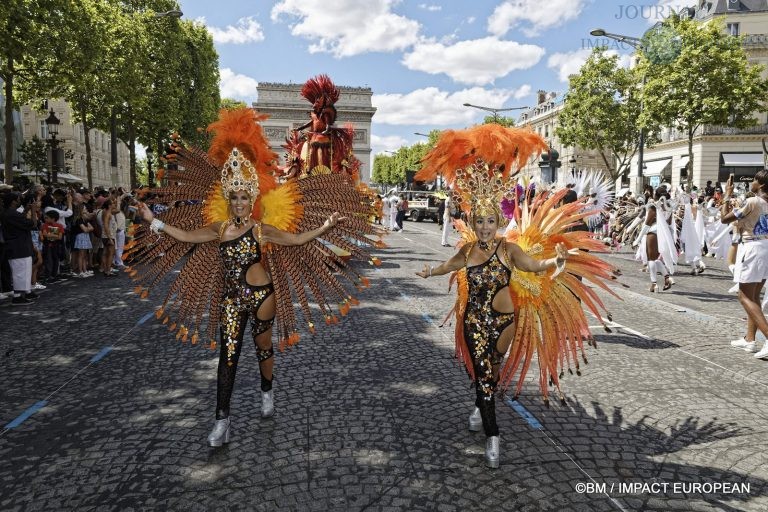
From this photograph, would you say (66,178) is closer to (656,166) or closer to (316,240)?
(316,240)

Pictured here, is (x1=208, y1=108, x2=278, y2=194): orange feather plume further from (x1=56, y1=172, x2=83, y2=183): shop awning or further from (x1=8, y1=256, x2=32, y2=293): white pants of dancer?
(x1=56, y1=172, x2=83, y2=183): shop awning

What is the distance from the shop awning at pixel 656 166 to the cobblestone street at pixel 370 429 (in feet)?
146

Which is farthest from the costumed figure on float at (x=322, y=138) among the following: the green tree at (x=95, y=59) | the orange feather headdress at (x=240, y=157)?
the green tree at (x=95, y=59)

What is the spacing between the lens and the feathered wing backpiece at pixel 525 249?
390 cm

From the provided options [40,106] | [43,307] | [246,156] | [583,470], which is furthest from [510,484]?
[40,106]

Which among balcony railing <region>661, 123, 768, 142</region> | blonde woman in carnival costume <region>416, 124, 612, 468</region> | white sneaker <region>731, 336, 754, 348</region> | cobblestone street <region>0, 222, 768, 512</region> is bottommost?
cobblestone street <region>0, 222, 768, 512</region>

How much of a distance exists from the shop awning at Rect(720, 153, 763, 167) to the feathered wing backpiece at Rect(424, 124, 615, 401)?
4378 centimetres

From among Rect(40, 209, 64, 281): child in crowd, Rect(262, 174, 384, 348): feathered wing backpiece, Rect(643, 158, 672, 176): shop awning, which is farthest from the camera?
Rect(643, 158, 672, 176): shop awning

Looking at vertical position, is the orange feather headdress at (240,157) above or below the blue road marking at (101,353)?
above

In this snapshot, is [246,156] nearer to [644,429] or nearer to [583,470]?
[583,470]

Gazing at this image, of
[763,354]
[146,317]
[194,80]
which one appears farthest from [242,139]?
[194,80]

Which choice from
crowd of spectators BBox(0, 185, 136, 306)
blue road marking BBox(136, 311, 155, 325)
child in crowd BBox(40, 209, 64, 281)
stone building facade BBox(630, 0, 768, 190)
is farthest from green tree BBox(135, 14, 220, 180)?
stone building facade BBox(630, 0, 768, 190)

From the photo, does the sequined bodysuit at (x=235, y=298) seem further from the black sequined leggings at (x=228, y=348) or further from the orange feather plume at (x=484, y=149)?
the orange feather plume at (x=484, y=149)

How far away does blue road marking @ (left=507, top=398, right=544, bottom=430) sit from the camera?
14.1 feet
